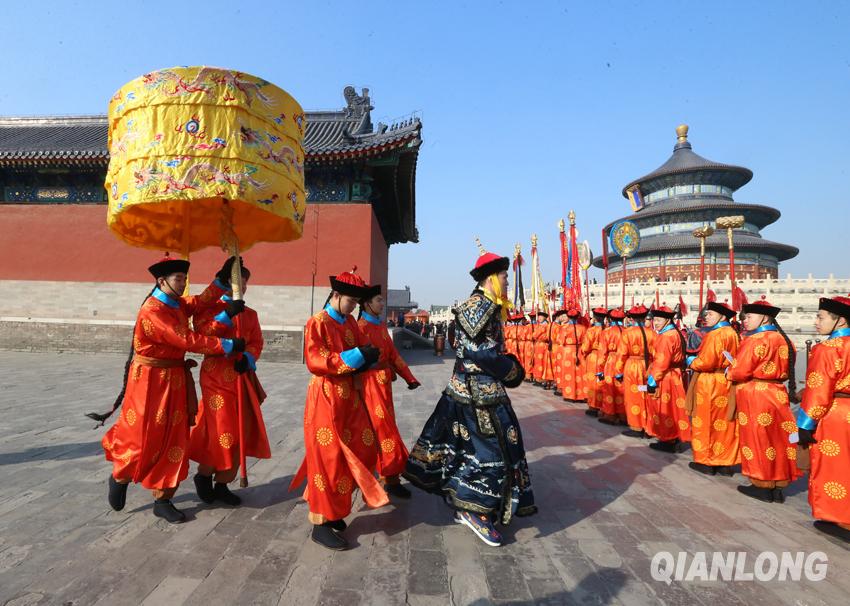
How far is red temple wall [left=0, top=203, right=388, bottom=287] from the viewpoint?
1295 centimetres

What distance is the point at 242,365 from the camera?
2920 mm

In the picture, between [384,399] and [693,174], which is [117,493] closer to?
[384,399]

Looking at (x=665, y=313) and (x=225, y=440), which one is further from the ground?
(x=665, y=313)

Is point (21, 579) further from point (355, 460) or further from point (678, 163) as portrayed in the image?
point (678, 163)

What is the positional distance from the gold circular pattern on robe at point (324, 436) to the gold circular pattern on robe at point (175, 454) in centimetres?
105

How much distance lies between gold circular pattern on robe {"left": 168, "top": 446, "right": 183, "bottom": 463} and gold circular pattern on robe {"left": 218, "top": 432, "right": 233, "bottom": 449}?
9.6 inches

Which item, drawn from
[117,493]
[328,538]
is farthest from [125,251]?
[328,538]

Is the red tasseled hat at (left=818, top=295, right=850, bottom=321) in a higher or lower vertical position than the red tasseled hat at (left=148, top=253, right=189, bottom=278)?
lower

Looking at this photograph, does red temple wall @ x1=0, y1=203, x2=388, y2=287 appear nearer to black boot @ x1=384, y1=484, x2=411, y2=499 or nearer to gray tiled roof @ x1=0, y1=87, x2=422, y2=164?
gray tiled roof @ x1=0, y1=87, x2=422, y2=164

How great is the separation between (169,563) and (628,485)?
3515mm

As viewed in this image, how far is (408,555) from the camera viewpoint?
94.0 inches

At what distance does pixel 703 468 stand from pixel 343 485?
3.74m

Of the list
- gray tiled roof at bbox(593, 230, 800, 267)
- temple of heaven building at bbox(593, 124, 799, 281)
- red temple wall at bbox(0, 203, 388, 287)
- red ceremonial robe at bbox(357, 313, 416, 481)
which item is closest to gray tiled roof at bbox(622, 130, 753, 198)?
temple of heaven building at bbox(593, 124, 799, 281)

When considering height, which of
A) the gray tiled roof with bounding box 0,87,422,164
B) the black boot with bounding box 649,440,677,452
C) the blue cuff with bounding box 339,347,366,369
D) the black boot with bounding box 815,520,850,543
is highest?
the gray tiled roof with bounding box 0,87,422,164
